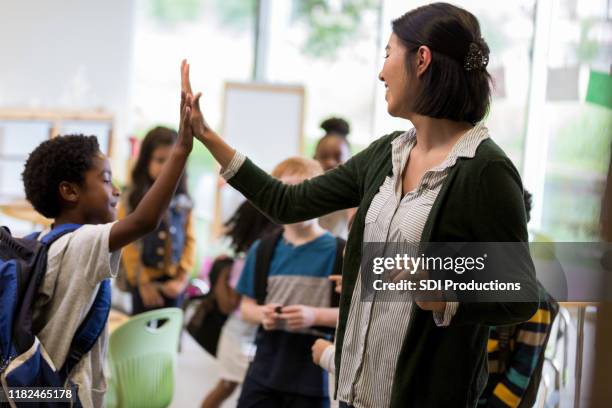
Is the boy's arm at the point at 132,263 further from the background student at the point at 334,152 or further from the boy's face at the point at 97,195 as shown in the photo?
the boy's face at the point at 97,195

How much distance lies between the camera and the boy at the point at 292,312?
2.32 m

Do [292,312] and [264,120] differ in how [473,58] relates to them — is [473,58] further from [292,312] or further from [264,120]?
[264,120]

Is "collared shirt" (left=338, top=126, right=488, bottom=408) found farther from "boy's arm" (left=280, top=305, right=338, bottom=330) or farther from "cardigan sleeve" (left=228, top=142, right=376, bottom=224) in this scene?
"boy's arm" (left=280, top=305, right=338, bottom=330)

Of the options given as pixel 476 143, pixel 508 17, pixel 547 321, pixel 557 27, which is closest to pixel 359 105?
pixel 508 17

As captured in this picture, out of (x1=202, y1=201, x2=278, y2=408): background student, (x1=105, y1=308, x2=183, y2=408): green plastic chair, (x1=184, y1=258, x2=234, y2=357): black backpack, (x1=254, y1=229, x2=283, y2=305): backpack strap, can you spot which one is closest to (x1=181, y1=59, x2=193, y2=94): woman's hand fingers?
(x1=254, y1=229, x2=283, y2=305): backpack strap

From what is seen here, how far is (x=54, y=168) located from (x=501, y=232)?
1.11 metres

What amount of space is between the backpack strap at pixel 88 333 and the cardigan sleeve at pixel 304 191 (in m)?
0.44

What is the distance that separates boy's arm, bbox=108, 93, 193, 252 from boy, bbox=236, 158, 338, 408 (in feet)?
2.12

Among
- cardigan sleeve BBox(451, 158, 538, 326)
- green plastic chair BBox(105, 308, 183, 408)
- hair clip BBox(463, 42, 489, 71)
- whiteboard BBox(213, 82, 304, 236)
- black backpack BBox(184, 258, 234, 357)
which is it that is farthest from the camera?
whiteboard BBox(213, 82, 304, 236)

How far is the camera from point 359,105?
273 inches

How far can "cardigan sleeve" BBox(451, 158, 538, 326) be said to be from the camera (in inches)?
54.7

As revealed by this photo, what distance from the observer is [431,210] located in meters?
1.45

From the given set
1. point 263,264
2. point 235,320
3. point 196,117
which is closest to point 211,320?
point 235,320

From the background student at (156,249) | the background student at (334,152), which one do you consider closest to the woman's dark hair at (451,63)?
the background student at (334,152)
